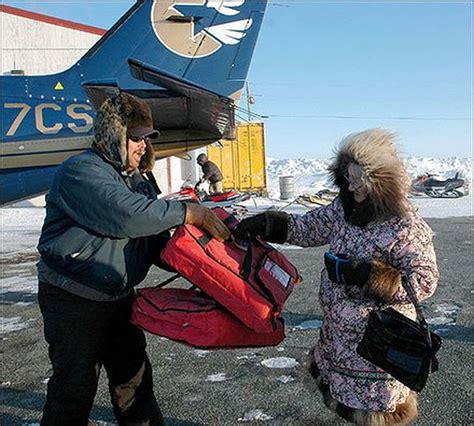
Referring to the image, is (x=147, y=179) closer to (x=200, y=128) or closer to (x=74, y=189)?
(x=74, y=189)

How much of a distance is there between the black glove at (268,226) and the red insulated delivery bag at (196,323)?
414 millimetres

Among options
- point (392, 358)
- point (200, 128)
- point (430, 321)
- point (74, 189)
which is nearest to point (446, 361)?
point (430, 321)

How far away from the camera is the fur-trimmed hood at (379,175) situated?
2039mm

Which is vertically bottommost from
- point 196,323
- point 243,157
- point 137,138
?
point 243,157

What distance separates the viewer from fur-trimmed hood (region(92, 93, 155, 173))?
2104mm

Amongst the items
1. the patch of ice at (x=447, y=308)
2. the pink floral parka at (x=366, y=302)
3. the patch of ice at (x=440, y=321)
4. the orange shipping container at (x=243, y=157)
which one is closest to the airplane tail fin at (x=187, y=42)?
the patch of ice at (x=447, y=308)

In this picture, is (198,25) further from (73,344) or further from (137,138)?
(73,344)

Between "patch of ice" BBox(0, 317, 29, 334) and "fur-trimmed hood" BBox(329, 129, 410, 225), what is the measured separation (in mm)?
3748

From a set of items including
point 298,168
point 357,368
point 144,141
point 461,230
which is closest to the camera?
point 357,368

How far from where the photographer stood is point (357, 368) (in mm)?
2086

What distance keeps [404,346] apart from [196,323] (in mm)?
824

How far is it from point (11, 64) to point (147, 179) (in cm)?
1764

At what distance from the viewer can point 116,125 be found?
6.88ft

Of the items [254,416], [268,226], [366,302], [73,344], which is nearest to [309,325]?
[254,416]
